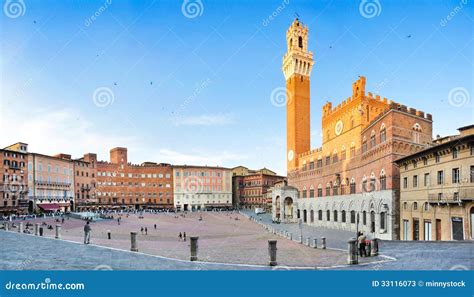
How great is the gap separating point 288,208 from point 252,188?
1908 inches

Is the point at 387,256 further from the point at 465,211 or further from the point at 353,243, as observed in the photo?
the point at 465,211

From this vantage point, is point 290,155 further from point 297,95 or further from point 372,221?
point 372,221

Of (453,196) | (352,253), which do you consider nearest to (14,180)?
(352,253)

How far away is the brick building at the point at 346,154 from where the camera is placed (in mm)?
33031

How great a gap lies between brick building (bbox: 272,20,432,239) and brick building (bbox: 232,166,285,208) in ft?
142

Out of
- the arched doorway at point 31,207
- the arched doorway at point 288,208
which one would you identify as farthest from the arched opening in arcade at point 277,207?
the arched doorway at point 31,207

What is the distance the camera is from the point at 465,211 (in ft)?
75.1

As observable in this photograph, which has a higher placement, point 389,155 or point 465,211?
point 389,155

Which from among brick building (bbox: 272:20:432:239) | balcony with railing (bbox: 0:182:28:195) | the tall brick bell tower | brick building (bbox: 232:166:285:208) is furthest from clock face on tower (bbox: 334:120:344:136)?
brick building (bbox: 232:166:285:208)

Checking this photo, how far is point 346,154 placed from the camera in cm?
4572

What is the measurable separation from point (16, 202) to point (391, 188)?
61.6 m

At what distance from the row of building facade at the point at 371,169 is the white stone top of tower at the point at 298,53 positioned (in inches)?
6.9

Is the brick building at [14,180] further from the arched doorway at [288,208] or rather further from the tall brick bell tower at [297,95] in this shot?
the tall brick bell tower at [297,95]
